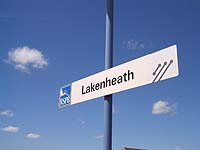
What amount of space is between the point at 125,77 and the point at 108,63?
35 cm

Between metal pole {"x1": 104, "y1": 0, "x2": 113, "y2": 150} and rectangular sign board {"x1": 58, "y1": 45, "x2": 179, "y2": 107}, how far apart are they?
11 centimetres

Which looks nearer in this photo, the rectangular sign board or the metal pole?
the rectangular sign board

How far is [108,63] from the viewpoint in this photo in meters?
3.94

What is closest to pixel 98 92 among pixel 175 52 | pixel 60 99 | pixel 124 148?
pixel 60 99

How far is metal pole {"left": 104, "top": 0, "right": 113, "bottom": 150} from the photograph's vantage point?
358 cm

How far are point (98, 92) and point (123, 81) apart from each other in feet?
1.44

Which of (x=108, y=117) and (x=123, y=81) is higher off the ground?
(x=123, y=81)

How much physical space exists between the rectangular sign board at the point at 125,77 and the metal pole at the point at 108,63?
0.11m

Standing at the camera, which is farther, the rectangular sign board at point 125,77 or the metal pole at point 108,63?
the metal pole at point 108,63

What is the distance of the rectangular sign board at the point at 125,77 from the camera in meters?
3.27

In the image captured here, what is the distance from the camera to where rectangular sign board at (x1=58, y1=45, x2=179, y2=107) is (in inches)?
129

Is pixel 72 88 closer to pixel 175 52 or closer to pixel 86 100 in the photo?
pixel 86 100

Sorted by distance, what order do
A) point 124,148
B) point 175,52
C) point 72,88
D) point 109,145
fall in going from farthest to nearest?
point 124,148 < point 72,88 < point 109,145 < point 175,52

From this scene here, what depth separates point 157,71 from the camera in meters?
3.33
